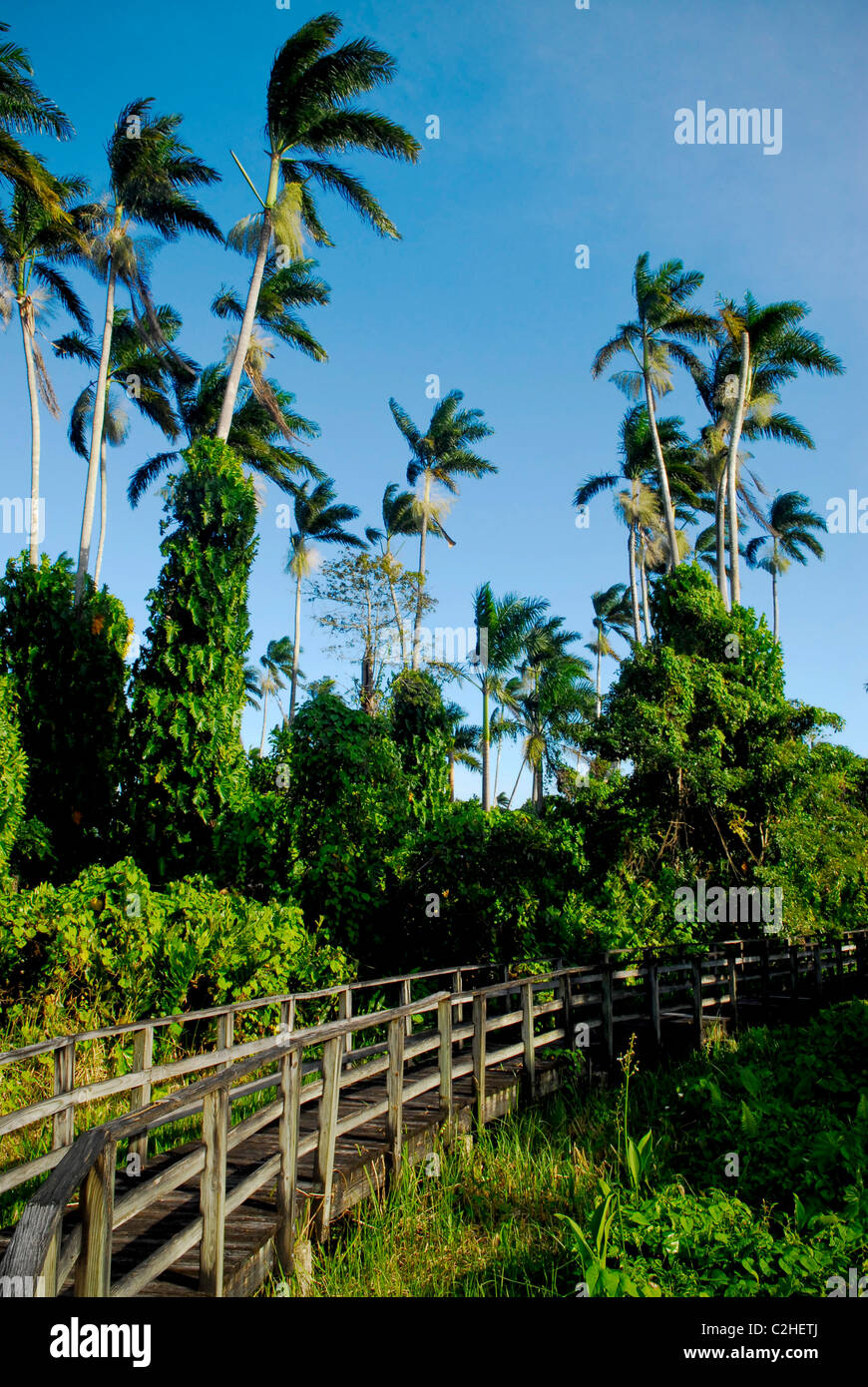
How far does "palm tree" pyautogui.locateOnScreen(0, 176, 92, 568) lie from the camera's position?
2433 centimetres

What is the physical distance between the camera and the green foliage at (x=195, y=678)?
1716 cm

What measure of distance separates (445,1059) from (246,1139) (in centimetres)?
232

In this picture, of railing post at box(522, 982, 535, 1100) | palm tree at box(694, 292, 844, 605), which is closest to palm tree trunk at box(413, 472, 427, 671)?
palm tree at box(694, 292, 844, 605)

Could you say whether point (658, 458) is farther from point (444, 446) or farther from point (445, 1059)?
point (445, 1059)

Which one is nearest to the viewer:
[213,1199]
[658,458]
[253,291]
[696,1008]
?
[213,1199]

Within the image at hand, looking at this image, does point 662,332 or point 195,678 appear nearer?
point 195,678

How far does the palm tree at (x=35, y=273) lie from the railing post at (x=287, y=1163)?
68.7 feet

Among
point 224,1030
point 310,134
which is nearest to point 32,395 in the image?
point 310,134

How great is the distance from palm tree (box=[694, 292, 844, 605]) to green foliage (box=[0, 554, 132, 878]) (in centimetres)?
1881

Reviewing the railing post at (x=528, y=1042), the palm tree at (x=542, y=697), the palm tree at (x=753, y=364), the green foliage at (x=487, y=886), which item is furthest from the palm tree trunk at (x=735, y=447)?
the railing post at (x=528, y=1042)

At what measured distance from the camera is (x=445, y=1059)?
832cm

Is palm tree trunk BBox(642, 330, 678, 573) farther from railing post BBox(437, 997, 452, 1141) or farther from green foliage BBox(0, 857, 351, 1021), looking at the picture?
railing post BBox(437, 997, 452, 1141)
